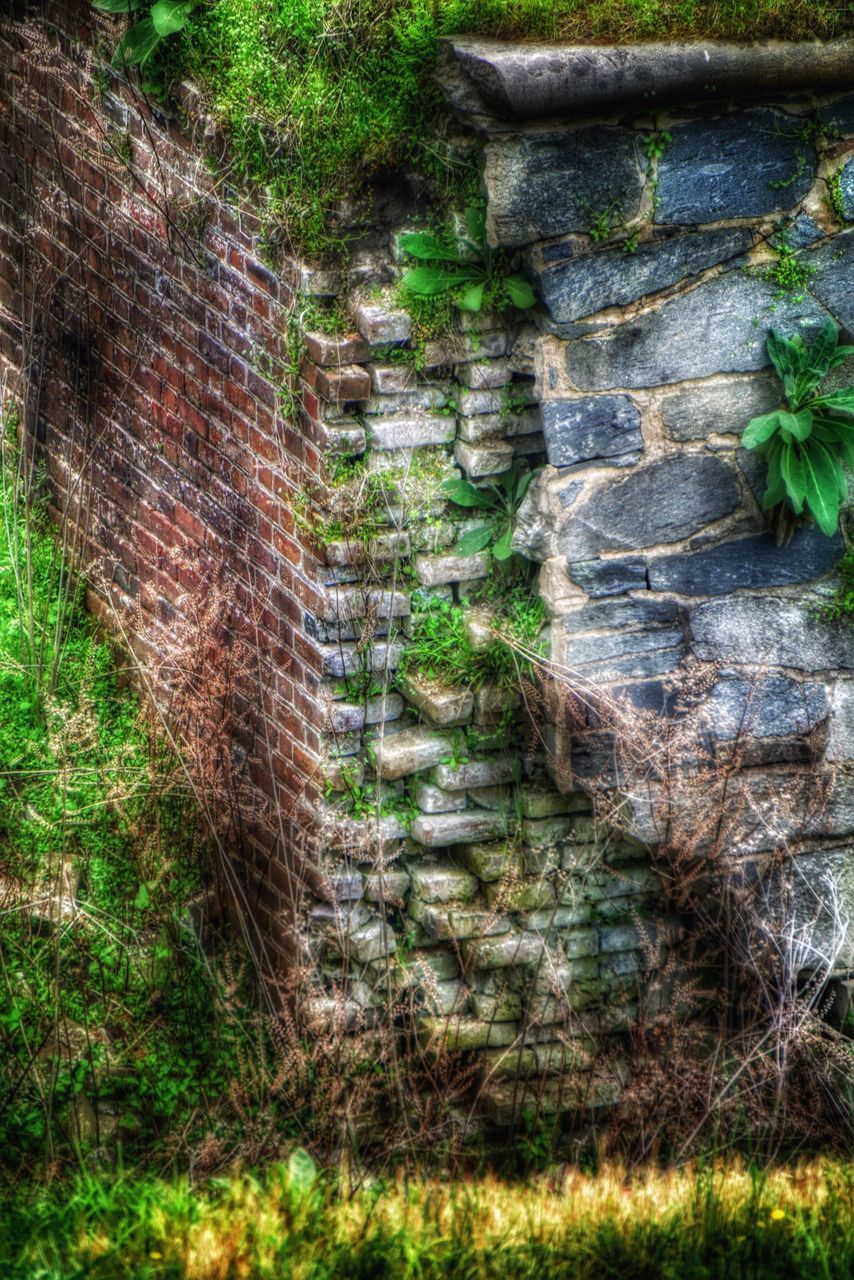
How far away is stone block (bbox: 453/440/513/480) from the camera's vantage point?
3723 mm

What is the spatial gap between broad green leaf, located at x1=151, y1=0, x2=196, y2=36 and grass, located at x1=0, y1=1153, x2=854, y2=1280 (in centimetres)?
281

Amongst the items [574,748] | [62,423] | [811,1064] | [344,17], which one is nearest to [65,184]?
[62,423]

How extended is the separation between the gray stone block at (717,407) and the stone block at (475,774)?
3.14 feet

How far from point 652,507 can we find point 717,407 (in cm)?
28

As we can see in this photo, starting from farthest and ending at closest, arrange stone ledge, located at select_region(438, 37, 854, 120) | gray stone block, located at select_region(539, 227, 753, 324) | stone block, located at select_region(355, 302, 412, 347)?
stone block, located at select_region(355, 302, 412, 347) < gray stone block, located at select_region(539, 227, 753, 324) < stone ledge, located at select_region(438, 37, 854, 120)

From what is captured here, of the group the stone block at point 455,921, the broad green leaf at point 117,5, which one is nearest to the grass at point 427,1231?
the stone block at point 455,921

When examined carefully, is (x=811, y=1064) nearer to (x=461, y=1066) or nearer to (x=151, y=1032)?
(x=461, y=1066)

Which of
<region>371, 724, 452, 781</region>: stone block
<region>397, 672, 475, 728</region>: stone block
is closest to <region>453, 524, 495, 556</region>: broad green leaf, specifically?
<region>397, 672, 475, 728</region>: stone block

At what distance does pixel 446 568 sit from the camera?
3809 mm

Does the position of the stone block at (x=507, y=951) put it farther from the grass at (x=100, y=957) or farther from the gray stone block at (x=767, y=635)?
the gray stone block at (x=767, y=635)

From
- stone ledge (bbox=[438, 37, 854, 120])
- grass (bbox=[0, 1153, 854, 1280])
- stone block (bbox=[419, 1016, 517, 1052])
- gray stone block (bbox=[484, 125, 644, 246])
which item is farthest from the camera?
stone block (bbox=[419, 1016, 517, 1052])

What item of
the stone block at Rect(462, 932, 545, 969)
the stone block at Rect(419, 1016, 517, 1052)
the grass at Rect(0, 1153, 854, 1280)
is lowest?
the grass at Rect(0, 1153, 854, 1280)

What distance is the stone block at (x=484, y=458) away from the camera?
372cm

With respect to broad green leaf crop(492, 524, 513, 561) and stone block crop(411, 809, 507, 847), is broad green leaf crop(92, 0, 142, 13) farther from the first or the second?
stone block crop(411, 809, 507, 847)
